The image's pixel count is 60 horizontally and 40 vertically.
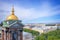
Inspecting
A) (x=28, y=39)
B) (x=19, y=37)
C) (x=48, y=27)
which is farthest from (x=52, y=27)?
(x=19, y=37)

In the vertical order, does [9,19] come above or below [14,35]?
above

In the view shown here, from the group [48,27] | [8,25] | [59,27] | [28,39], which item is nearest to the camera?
[8,25]

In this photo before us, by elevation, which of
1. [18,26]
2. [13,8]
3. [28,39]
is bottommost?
[28,39]

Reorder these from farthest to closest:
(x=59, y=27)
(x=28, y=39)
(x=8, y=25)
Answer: (x=59, y=27)
(x=28, y=39)
(x=8, y=25)

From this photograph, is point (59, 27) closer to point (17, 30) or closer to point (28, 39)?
point (28, 39)

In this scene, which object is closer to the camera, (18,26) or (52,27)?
(18,26)

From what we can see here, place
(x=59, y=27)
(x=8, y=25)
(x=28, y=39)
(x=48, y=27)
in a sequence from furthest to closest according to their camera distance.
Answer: (x=48, y=27) → (x=59, y=27) → (x=28, y=39) → (x=8, y=25)

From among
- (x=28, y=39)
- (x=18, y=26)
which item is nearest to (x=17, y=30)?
(x=18, y=26)

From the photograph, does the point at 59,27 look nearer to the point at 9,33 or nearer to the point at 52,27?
the point at 52,27

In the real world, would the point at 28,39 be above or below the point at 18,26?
below
